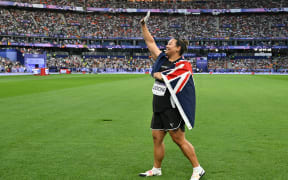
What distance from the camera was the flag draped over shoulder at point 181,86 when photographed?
13.2 ft

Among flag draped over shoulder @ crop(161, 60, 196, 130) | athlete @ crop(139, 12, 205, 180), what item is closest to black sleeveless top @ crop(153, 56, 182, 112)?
athlete @ crop(139, 12, 205, 180)

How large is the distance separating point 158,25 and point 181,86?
83.6 meters

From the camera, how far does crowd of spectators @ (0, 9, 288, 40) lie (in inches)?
3076

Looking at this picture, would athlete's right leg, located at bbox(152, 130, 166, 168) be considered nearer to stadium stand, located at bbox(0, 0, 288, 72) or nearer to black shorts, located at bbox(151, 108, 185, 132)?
black shorts, located at bbox(151, 108, 185, 132)

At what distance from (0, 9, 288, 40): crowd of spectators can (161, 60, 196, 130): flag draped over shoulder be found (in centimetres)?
7724

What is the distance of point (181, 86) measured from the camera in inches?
160

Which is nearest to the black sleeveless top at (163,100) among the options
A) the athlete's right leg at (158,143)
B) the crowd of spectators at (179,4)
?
the athlete's right leg at (158,143)

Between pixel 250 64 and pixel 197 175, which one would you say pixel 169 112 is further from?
pixel 250 64

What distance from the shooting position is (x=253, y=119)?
9.36 m

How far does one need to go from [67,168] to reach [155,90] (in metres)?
2.02

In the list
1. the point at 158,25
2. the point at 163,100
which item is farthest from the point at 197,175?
the point at 158,25

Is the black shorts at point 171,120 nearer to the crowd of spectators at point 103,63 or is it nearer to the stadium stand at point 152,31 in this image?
the stadium stand at point 152,31

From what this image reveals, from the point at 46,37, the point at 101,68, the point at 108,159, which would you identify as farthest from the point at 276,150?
the point at 46,37

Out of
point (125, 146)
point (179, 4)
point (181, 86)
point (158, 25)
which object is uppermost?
point (179, 4)
